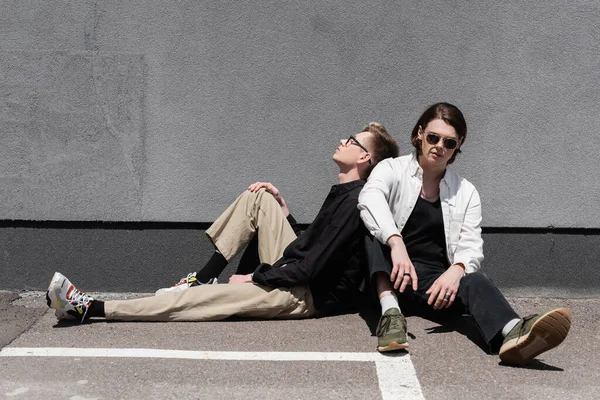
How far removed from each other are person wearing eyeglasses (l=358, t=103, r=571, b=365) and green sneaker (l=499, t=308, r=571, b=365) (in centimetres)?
14

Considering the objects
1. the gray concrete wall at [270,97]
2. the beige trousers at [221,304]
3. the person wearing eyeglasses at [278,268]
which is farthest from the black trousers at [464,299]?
the gray concrete wall at [270,97]

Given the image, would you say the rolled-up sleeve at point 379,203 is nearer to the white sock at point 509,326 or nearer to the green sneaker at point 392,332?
the green sneaker at point 392,332

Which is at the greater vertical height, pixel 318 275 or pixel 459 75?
pixel 459 75

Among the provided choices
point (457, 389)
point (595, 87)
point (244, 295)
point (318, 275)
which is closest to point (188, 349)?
point (244, 295)

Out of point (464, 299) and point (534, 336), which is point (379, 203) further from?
point (534, 336)

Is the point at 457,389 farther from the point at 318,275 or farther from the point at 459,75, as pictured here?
the point at 459,75

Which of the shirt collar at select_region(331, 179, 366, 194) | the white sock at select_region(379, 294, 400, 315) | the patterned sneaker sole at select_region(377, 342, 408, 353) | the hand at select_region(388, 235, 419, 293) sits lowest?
the patterned sneaker sole at select_region(377, 342, 408, 353)

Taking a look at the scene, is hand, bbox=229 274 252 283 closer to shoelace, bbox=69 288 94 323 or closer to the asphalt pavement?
the asphalt pavement

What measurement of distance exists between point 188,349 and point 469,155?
240 cm

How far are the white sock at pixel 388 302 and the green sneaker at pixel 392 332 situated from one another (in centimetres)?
6

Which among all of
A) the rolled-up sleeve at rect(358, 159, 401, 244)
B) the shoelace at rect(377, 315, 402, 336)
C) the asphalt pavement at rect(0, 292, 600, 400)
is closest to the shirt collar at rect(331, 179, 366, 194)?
the rolled-up sleeve at rect(358, 159, 401, 244)

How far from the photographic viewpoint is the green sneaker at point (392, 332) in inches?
156

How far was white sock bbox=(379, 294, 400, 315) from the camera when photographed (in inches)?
166

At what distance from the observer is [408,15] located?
5.14m
